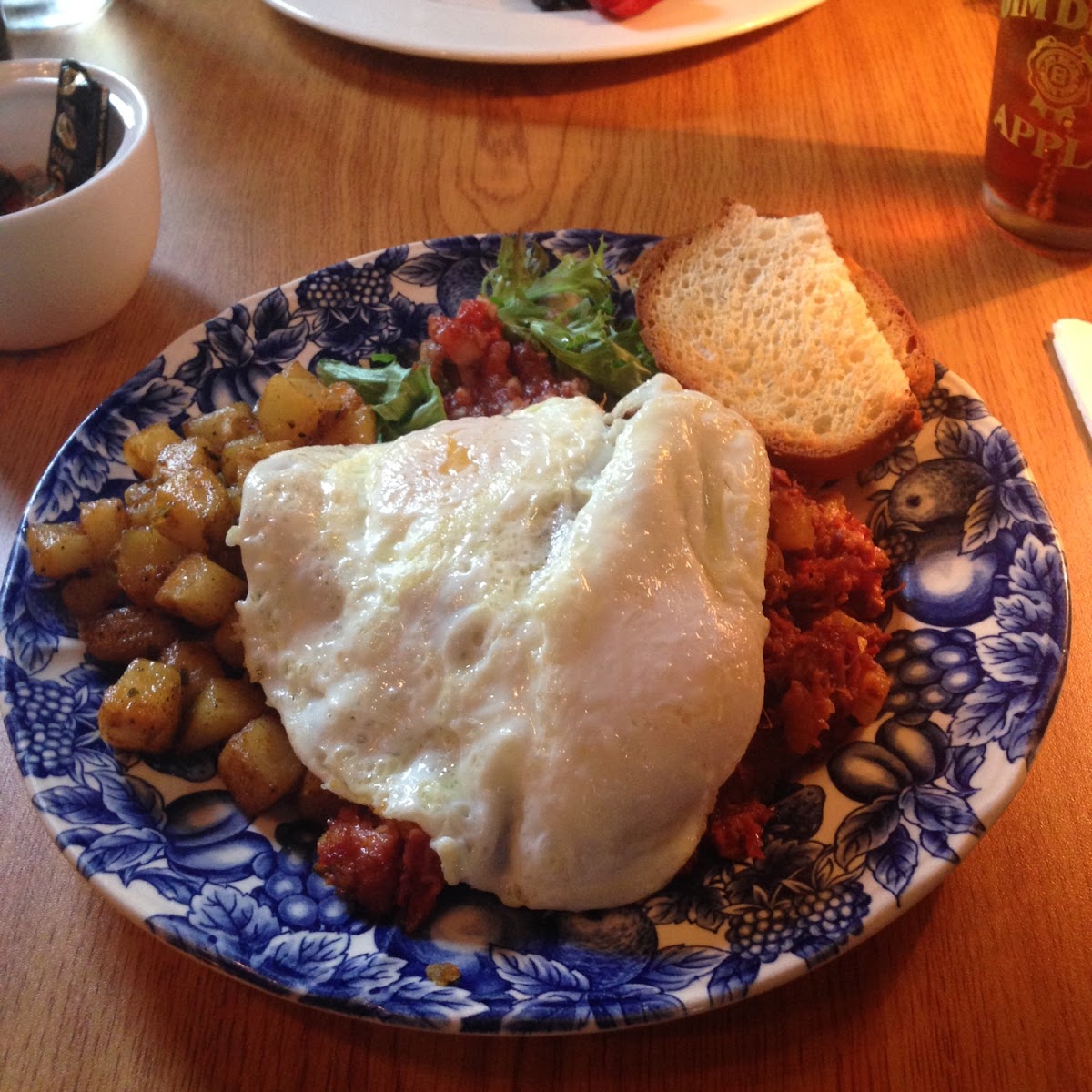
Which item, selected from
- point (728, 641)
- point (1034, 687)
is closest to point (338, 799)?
point (728, 641)

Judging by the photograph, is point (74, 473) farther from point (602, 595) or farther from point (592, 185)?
point (592, 185)

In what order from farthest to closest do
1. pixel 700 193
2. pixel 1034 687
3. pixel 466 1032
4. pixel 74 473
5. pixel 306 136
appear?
pixel 306 136
pixel 700 193
pixel 74 473
pixel 1034 687
pixel 466 1032

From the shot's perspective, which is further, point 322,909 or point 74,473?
point 74,473

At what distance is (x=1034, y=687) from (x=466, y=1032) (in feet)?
3.38

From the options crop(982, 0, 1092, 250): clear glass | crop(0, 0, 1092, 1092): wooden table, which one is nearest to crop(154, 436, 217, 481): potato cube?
crop(0, 0, 1092, 1092): wooden table

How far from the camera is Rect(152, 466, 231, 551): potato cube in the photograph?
1.86 m

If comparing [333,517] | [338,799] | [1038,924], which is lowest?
[1038,924]

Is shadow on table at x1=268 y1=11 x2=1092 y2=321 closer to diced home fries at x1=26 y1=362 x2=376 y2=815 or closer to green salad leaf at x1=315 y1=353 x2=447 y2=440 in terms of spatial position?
green salad leaf at x1=315 y1=353 x2=447 y2=440

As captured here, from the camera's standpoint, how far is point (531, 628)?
151 cm

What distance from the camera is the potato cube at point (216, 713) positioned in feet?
5.70

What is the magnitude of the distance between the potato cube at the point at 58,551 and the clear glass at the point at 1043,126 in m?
2.56

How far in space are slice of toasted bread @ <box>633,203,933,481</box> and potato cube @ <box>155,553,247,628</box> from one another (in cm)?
115

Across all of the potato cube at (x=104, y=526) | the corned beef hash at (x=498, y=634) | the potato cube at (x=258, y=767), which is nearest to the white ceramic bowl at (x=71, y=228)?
the corned beef hash at (x=498, y=634)

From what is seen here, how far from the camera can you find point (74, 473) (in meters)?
2.10
